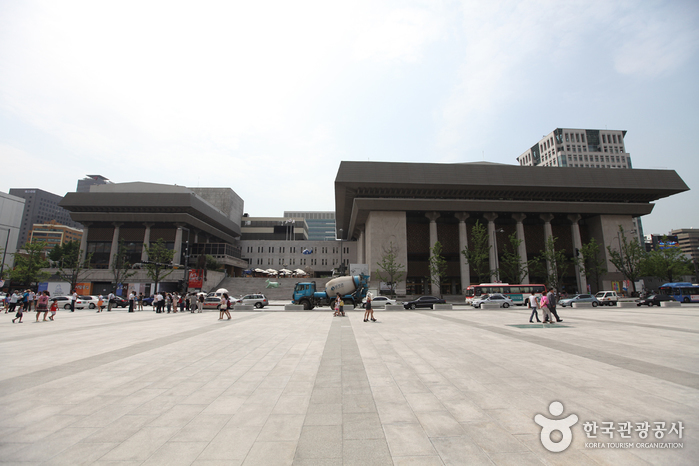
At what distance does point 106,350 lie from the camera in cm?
1071

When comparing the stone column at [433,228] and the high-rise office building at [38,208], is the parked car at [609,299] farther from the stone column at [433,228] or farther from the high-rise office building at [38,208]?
the high-rise office building at [38,208]

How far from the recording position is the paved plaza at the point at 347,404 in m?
3.93

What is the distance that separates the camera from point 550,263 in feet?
186

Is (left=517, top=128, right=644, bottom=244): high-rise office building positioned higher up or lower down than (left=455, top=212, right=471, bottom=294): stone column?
higher up

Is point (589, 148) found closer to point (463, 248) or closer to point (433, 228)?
point (463, 248)

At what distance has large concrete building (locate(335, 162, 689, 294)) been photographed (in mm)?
61125

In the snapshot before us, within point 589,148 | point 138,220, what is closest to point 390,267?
point 138,220

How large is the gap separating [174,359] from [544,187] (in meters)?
69.2

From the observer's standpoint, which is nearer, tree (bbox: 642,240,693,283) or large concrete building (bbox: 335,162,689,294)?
tree (bbox: 642,240,693,283)

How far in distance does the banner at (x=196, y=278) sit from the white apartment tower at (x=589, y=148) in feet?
378

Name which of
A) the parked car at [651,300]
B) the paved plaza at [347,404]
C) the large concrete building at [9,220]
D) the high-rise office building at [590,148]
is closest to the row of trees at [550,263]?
the parked car at [651,300]

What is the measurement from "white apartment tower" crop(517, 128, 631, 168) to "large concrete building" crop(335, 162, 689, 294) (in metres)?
50.1

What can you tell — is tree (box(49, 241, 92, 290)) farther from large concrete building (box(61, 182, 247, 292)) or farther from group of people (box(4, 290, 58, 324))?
group of people (box(4, 290, 58, 324))

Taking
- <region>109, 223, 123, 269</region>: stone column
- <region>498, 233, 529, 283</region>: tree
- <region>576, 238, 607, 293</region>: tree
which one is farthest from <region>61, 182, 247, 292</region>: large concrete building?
<region>576, 238, 607, 293</region>: tree
